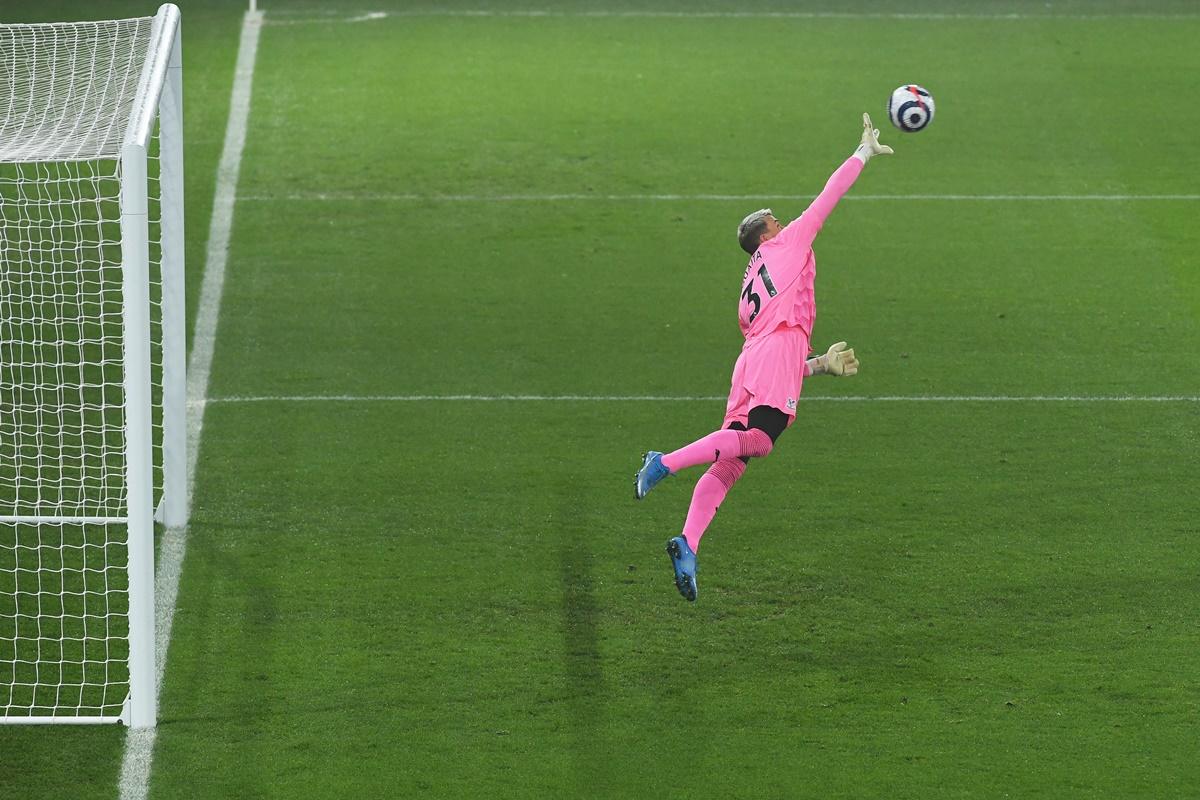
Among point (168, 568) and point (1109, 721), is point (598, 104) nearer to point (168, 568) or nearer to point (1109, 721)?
point (168, 568)

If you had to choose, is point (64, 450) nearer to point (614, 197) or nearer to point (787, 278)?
point (787, 278)

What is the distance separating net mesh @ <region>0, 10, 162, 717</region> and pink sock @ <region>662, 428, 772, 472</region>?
240cm

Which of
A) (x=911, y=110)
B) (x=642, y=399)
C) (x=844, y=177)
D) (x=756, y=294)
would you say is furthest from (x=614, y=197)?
(x=844, y=177)

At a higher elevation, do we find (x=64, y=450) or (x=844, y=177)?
(x=844, y=177)

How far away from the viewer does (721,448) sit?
24.4ft

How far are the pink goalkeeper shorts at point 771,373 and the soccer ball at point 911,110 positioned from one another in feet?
3.50

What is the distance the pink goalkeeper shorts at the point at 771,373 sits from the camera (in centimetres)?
753

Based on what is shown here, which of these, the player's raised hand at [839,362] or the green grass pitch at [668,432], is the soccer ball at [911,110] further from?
the green grass pitch at [668,432]

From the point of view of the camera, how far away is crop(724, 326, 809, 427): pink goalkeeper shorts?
7527 millimetres

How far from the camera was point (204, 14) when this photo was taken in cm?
1791

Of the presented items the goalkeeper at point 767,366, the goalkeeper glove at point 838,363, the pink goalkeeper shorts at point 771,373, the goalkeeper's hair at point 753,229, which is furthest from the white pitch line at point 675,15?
the goalkeeper glove at point 838,363

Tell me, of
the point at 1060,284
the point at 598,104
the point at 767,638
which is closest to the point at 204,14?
the point at 598,104

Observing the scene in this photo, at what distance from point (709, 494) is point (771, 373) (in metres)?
0.55

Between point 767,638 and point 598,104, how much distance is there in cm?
839
